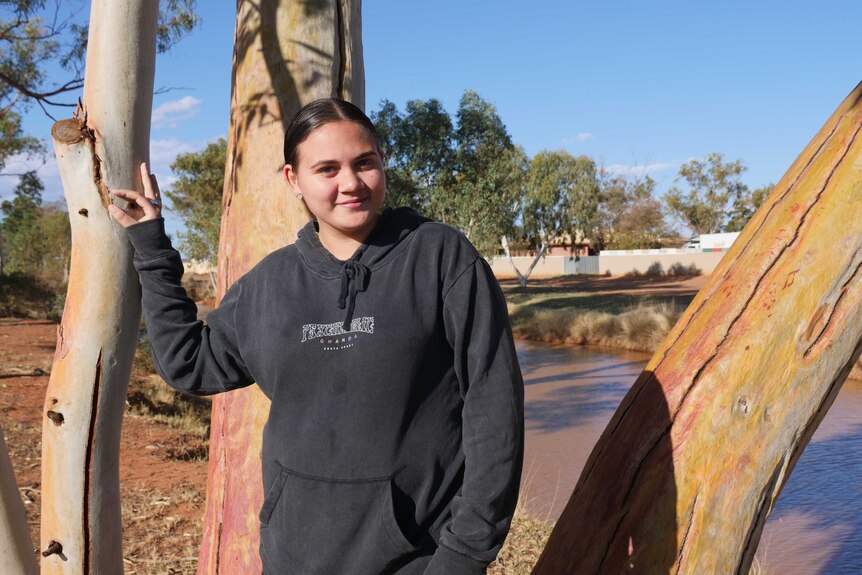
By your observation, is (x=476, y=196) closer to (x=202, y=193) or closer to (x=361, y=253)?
(x=202, y=193)

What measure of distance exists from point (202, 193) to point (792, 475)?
61.8 ft

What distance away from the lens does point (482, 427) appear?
1.42 m

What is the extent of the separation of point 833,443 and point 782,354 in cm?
827

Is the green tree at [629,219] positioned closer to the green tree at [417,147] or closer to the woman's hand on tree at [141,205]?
the green tree at [417,147]

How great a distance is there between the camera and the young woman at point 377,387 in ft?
4.68

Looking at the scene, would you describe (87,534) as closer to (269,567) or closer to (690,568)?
(269,567)

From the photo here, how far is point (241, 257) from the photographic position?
8.52 ft

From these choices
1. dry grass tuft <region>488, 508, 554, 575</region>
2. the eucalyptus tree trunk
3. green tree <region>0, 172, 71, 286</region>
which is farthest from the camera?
green tree <region>0, 172, 71, 286</region>

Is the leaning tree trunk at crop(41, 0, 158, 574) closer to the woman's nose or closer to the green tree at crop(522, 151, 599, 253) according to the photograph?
the woman's nose

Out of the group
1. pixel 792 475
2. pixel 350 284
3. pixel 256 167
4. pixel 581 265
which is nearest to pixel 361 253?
pixel 350 284

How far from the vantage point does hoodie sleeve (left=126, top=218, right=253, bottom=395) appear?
1717 millimetres

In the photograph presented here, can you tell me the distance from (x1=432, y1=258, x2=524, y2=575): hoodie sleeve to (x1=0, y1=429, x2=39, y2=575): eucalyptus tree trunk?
134 cm

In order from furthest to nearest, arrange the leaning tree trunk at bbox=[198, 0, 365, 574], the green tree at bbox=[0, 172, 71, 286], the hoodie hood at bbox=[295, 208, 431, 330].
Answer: the green tree at bbox=[0, 172, 71, 286] → the leaning tree trunk at bbox=[198, 0, 365, 574] → the hoodie hood at bbox=[295, 208, 431, 330]

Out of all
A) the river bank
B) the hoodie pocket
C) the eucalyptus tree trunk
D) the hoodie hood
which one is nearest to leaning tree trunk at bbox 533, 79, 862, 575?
the hoodie pocket
